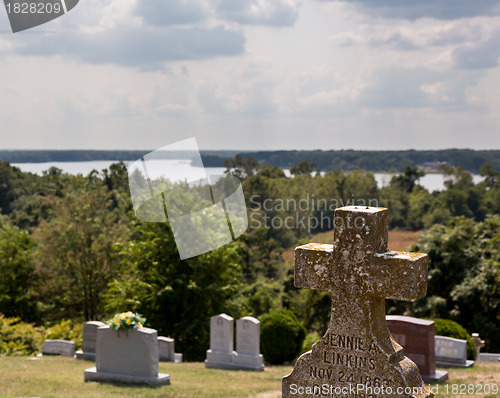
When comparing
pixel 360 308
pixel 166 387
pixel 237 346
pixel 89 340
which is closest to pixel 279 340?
pixel 237 346

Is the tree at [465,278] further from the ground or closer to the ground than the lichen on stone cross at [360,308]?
closer to the ground

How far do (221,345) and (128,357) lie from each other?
471 centimetres

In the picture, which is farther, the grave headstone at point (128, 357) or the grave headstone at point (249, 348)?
the grave headstone at point (249, 348)

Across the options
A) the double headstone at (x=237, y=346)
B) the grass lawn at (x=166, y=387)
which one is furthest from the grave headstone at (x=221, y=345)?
the grass lawn at (x=166, y=387)

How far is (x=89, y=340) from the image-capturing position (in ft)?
53.0

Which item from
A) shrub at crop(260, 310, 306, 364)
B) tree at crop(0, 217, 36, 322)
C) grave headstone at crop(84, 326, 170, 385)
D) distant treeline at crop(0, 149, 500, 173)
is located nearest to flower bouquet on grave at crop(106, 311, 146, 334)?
grave headstone at crop(84, 326, 170, 385)

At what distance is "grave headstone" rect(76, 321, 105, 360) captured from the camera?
631 inches

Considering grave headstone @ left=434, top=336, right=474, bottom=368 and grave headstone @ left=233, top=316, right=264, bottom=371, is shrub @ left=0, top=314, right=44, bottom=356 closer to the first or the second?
grave headstone @ left=233, top=316, right=264, bottom=371

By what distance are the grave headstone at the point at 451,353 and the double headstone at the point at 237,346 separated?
4724 mm

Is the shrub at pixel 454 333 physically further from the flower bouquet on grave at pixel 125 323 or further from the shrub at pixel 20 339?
the shrub at pixel 20 339

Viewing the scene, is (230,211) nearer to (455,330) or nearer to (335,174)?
(455,330)

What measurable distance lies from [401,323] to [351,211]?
8.77 m

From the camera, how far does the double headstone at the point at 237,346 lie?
623 inches

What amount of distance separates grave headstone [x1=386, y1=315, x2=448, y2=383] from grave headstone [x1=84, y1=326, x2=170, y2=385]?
17.1 feet
